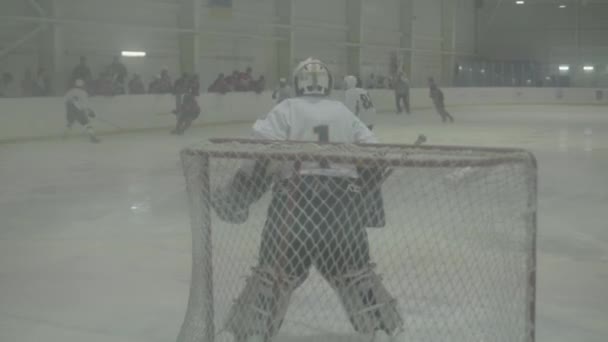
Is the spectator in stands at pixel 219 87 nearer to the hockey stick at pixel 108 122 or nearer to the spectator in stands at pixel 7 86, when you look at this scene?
the hockey stick at pixel 108 122

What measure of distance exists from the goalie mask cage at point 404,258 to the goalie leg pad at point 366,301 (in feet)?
0.19

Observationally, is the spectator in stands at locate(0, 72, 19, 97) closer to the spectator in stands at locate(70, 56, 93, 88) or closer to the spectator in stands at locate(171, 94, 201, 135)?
the spectator in stands at locate(70, 56, 93, 88)

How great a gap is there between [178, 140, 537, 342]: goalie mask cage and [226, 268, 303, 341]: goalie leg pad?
0.01 meters

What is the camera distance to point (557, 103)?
28.1 metres

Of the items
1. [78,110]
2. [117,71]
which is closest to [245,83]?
[117,71]

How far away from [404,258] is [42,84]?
11.5m

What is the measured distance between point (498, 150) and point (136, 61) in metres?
15.7

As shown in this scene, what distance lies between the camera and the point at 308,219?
2.89m

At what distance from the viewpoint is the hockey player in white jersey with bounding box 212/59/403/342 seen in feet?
9.52

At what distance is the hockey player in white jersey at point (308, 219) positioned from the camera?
2900mm

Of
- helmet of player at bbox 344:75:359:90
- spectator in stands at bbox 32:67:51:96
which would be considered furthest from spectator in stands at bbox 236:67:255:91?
helmet of player at bbox 344:75:359:90

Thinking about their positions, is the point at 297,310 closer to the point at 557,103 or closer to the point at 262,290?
the point at 262,290

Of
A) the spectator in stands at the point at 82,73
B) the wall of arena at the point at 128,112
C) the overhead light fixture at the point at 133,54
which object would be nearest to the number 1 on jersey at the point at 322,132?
the wall of arena at the point at 128,112

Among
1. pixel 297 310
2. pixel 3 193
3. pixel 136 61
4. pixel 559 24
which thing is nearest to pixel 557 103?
pixel 559 24
